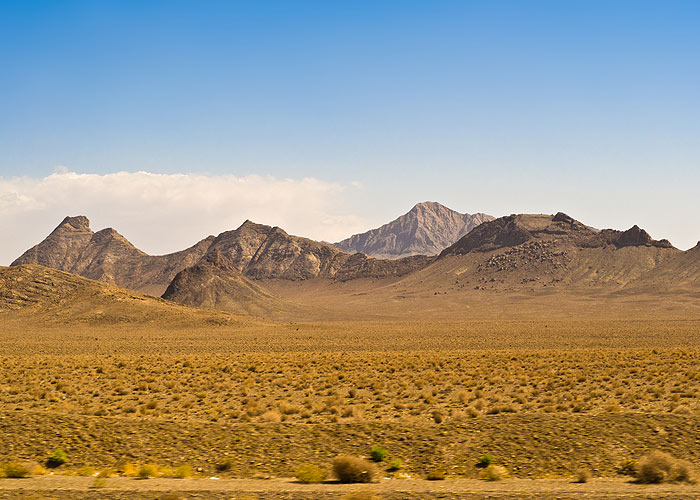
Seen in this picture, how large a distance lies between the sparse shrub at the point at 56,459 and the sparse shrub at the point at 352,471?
23.9 ft

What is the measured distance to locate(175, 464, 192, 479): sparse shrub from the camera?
47.4 ft

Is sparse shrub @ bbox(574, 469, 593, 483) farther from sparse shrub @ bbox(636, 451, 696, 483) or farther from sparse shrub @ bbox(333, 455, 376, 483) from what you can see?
sparse shrub @ bbox(333, 455, 376, 483)

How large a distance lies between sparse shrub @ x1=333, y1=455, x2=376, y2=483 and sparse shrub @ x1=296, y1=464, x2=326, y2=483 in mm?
396

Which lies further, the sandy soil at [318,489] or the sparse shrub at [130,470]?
the sparse shrub at [130,470]

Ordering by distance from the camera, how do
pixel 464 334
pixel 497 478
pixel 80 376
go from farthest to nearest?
pixel 464 334 → pixel 80 376 → pixel 497 478

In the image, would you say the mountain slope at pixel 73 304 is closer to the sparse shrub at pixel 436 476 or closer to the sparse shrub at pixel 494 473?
the sparse shrub at pixel 436 476

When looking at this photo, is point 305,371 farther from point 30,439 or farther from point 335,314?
point 335,314

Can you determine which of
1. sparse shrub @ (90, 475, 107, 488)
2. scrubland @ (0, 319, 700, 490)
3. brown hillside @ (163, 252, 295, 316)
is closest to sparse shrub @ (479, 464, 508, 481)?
scrubland @ (0, 319, 700, 490)

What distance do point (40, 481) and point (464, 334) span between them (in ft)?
214

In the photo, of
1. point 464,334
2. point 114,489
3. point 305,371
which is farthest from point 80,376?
point 464,334

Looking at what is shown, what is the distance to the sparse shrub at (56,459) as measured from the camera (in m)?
15.3

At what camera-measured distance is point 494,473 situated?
14.3m

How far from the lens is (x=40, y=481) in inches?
534

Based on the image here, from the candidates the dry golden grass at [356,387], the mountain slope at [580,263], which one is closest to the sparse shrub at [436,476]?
the dry golden grass at [356,387]
